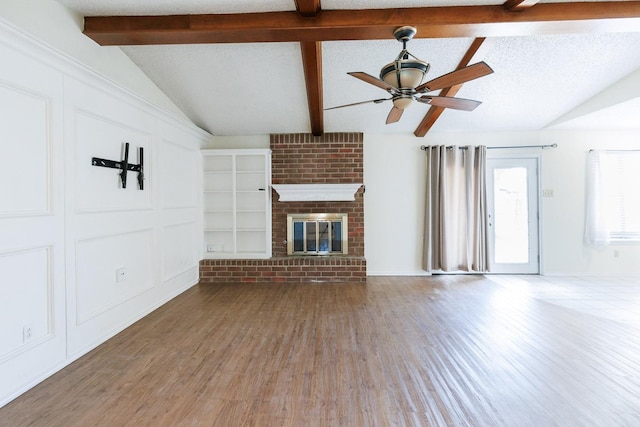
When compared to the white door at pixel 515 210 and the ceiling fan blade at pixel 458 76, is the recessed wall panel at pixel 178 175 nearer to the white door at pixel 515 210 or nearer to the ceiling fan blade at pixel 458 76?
the ceiling fan blade at pixel 458 76

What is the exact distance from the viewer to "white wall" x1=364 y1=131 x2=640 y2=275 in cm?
522

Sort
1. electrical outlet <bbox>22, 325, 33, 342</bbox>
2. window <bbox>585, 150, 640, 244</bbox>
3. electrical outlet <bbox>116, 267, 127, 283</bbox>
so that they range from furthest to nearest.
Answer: window <bbox>585, 150, 640, 244</bbox>, electrical outlet <bbox>116, 267, 127, 283</bbox>, electrical outlet <bbox>22, 325, 33, 342</bbox>

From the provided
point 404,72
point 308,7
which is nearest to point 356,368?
point 404,72

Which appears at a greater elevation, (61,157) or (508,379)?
(61,157)

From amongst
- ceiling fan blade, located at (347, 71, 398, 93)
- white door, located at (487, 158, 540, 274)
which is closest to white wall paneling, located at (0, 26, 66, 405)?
ceiling fan blade, located at (347, 71, 398, 93)

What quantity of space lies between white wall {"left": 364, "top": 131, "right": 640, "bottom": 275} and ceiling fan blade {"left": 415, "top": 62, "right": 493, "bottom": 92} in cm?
272

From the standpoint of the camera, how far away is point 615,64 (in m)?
3.57

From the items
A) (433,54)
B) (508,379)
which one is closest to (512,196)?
(433,54)

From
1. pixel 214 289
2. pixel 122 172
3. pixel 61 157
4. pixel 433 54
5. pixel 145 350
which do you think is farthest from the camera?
pixel 214 289

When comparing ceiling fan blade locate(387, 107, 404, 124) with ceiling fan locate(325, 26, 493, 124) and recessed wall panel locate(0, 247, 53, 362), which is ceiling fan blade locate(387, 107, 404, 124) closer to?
ceiling fan locate(325, 26, 493, 124)

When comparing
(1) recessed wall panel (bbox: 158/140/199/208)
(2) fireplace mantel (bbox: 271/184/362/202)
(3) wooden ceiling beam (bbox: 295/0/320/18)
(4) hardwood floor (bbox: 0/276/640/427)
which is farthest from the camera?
(2) fireplace mantel (bbox: 271/184/362/202)

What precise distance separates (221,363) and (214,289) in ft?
7.41

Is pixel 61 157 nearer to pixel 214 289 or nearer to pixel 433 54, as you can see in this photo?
pixel 214 289

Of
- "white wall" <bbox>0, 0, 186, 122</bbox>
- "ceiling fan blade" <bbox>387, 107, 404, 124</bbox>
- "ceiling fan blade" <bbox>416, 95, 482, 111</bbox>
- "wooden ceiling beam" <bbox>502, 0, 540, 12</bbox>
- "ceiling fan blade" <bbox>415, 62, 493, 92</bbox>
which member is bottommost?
"ceiling fan blade" <bbox>416, 95, 482, 111</bbox>
